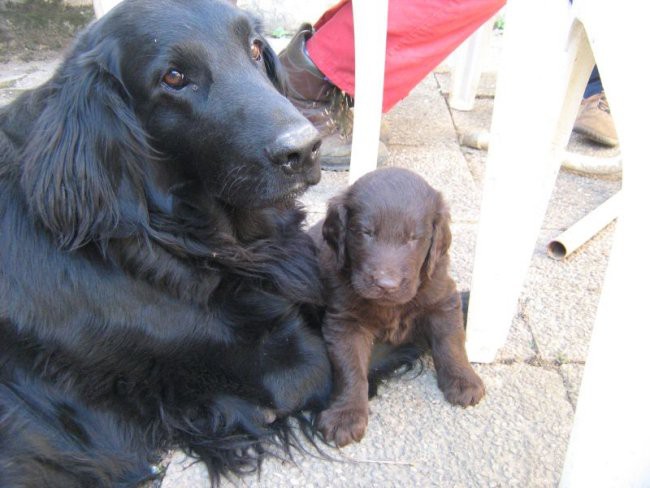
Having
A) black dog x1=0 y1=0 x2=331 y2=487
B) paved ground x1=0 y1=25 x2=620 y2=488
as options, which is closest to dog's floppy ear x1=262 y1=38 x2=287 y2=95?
black dog x1=0 y1=0 x2=331 y2=487

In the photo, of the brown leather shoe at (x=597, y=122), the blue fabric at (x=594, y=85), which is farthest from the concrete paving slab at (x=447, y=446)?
the brown leather shoe at (x=597, y=122)

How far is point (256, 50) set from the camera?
1799 mm

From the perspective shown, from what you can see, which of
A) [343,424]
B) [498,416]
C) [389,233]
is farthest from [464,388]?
[389,233]

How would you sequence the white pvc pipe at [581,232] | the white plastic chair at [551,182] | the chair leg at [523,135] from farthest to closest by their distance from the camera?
the white pvc pipe at [581,232] < the chair leg at [523,135] < the white plastic chair at [551,182]

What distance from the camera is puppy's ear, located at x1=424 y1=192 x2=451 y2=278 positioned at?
183 centimetres

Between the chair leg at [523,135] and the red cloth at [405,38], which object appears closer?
the chair leg at [523,135]

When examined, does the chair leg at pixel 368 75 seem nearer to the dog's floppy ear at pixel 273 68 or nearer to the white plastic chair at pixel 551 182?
the white plastic chair at pixel 551 182

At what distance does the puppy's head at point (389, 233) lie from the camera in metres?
1.73

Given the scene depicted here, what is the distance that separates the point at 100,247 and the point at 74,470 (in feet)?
1.93

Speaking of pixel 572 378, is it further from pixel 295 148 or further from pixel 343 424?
pixel 295 148

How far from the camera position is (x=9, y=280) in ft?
5.08

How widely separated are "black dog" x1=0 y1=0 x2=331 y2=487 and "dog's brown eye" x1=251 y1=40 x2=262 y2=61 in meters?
0.01

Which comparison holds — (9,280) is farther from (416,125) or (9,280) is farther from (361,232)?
(416,125)

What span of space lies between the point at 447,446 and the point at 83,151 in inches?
49.4
